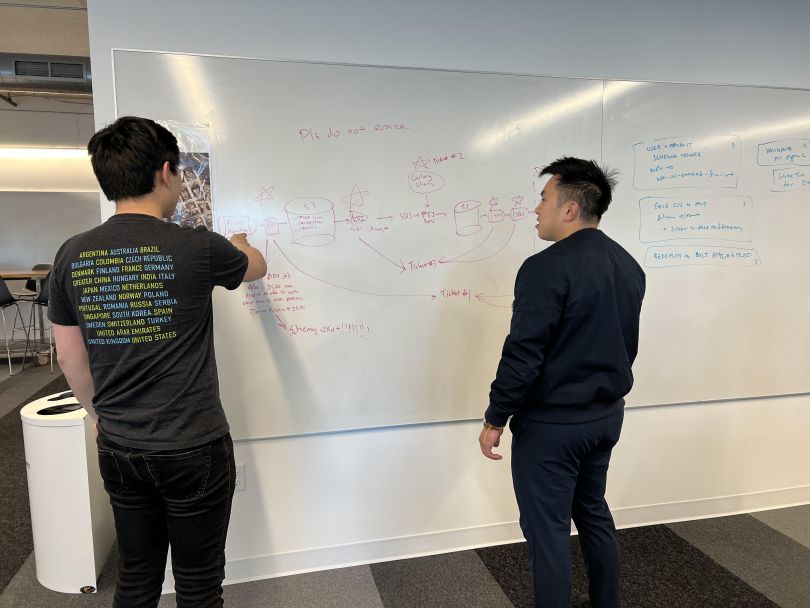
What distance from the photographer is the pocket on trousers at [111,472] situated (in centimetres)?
121

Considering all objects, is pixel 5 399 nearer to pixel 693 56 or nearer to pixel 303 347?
pixel 303 347

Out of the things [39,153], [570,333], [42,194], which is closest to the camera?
[570,333]

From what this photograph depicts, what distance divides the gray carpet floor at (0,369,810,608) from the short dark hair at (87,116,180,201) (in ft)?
5.23

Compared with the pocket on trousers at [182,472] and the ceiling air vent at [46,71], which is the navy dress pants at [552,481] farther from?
the ceiling air vent at [46,71]

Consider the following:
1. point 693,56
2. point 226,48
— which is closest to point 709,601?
point 693,56

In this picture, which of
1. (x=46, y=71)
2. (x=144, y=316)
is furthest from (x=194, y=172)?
(x=46, y=71)

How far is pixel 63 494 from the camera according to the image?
1915mm

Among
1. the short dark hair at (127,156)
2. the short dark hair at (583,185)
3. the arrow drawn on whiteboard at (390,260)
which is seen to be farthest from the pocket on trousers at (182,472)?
the short dark hair at (583,185)

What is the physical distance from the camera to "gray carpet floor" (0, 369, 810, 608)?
6.27 feet

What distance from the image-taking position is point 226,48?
72.1 inches

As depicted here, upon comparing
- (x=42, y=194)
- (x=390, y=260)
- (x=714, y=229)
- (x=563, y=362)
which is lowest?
(x=563, y=362)

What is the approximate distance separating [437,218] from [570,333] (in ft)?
2.64

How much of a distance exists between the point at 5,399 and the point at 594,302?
4825 millimetres

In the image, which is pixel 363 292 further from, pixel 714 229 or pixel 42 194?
pixel 42 194
